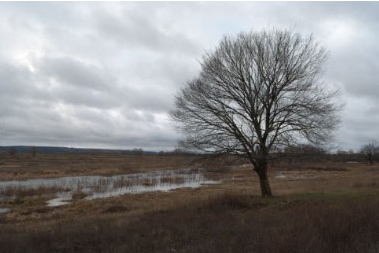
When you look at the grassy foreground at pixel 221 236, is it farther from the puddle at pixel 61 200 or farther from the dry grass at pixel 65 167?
the dry grass at pixel 65 167

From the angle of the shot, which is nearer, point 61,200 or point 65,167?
point 61,200

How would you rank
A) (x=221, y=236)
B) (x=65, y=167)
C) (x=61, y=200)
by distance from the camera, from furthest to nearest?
1. (x=65, y=167)
2. (x=61, y=200)
3. (x=221, y=236)

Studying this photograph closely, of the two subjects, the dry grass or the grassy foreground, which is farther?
the dry grass

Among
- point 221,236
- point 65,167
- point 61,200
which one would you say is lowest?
point 61,200

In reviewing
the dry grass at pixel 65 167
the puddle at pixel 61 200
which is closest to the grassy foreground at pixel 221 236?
the puddle at pixel 61 200

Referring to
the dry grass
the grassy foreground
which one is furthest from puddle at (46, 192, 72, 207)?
the grassy foreground

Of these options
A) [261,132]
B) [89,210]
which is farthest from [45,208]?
[261,132]

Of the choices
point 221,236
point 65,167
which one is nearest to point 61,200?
point 221,236

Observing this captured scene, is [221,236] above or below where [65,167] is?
below

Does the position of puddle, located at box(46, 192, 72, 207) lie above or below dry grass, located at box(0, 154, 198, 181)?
below

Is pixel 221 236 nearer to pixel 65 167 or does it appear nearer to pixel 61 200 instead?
pixel 61 200

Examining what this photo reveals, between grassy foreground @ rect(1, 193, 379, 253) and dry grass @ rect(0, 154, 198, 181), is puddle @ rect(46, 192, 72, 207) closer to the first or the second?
dry grass @ rect(0, 154, 198, 181)

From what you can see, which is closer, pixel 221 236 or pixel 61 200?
pixel 221 236

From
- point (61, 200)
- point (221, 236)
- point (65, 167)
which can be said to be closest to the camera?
point (221, 236)
